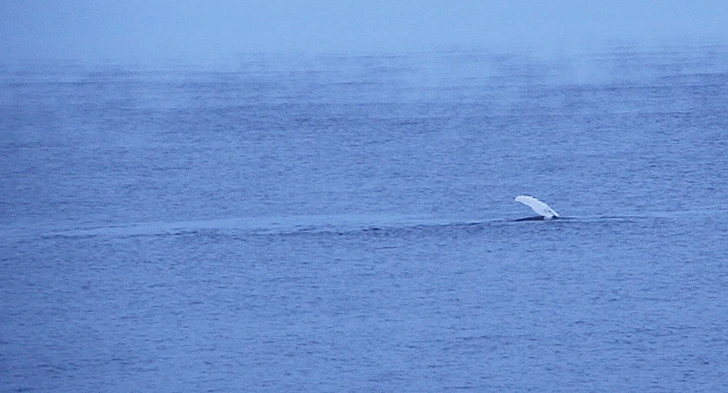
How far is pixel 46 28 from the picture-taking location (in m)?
102

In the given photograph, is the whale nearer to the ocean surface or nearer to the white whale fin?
the white whale fin

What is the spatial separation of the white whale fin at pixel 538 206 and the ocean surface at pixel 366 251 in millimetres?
280

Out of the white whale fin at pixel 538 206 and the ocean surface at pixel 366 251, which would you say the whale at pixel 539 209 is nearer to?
the white whale fin at pixel 538 206

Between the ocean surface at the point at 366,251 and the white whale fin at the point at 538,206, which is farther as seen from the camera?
the white whale fin at the point at 538,206

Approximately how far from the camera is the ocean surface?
47.9ft

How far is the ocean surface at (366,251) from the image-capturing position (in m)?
14.6

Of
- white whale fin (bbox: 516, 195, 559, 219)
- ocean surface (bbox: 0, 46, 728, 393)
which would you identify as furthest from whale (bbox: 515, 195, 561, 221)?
ocean surface (bbox: 0, 46, 728, 393)

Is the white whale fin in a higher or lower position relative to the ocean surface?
higher

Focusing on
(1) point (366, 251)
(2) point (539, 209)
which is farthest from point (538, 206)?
(1) point (366, 251)

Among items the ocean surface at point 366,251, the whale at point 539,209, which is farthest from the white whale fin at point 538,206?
the ocean surface at point 366,251

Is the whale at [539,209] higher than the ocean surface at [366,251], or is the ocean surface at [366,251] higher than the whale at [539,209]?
the whale at [539,209]

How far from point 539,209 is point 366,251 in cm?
276

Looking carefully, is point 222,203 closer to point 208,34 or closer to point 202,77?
point 202,77

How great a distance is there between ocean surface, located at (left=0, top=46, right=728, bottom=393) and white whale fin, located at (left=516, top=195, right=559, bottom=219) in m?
0.28
